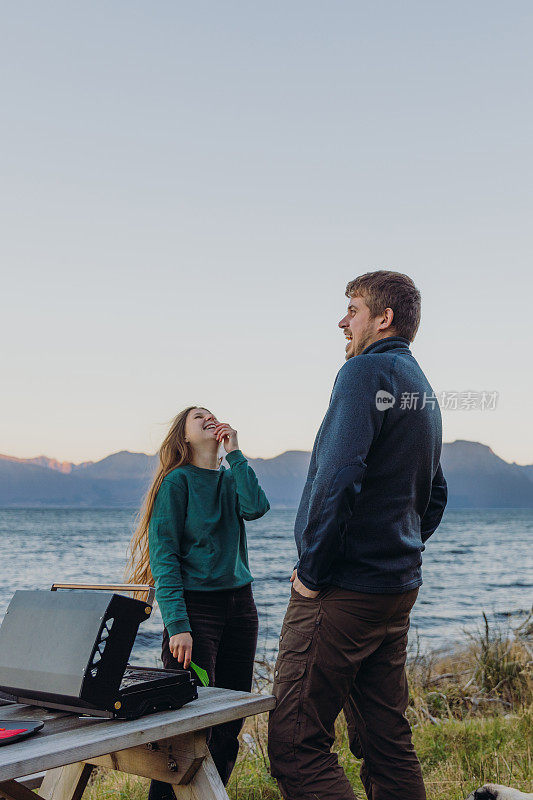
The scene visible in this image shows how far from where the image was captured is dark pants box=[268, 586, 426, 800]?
6.93 ft

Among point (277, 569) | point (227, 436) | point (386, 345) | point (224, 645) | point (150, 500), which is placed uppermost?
point (386, 345)

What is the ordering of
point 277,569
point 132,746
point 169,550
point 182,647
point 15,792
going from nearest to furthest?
point 132,746
point 15,792
point 182,647
point 169,550
point 277,569

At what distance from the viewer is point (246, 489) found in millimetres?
2932

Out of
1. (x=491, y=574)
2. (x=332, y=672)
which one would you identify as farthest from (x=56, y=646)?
(x=491, y=574)

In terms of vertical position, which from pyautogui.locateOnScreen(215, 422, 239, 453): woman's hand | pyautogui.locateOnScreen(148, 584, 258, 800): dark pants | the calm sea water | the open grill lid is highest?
pyautogui.locateOnScreen(215, 422, 239, 453): woman's hand

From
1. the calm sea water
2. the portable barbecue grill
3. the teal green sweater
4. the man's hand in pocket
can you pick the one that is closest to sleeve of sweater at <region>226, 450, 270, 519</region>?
the teal green sweater

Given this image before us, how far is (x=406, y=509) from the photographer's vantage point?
2299 millimetres

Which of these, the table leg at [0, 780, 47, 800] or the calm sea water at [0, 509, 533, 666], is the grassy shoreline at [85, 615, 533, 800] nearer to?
the calm sea water at [0, 509, 533, 666]

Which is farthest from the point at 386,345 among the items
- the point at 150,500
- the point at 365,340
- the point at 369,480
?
the point at 150,500

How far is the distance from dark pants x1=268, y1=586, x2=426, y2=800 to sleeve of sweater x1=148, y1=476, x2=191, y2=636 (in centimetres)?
48

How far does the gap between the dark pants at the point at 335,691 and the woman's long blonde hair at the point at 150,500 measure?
3.09ft

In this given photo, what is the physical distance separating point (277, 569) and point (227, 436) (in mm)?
26070

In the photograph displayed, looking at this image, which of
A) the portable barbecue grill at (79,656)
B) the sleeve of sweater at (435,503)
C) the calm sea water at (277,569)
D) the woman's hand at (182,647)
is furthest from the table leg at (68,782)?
the calm sea water at (277,569)

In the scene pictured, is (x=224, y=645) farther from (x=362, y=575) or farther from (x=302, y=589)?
(x=362, y=575)
